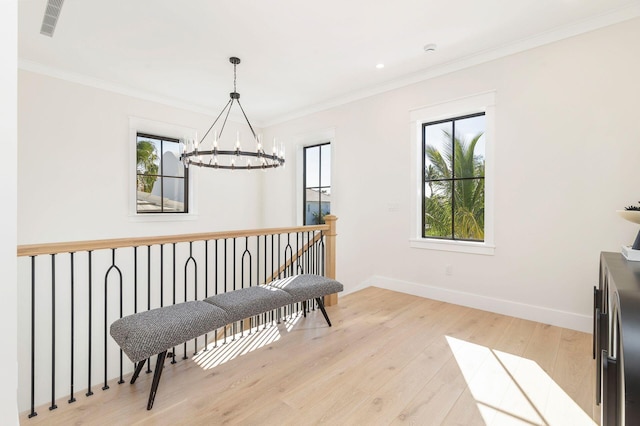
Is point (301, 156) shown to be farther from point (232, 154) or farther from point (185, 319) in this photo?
point (185, 319)

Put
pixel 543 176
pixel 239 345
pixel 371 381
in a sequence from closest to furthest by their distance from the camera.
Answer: pixel 371 381 < pixel 239 345 < pixel 543 176

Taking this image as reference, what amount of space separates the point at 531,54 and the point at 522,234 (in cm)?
179

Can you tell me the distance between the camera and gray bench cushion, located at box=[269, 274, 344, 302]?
272 centimetres

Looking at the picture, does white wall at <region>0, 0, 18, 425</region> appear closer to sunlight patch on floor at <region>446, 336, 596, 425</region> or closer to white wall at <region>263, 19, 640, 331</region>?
sunlight patch on floor at <region>446, 336, 596, 425</region>

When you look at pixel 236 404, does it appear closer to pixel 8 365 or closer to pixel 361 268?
pixel 8 365

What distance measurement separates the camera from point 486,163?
11.3 ft

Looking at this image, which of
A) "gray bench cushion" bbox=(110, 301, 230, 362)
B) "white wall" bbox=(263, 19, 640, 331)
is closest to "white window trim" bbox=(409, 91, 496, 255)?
"white wall" bbox=(263, 19, 640, 331)

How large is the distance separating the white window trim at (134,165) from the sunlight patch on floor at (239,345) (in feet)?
8.60

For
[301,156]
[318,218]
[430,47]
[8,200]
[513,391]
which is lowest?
[513,391]

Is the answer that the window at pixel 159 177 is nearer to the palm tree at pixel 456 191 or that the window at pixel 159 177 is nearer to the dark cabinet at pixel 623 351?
the palm tree at pixel 456 191

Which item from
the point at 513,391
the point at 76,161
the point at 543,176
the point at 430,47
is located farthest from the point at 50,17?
the point at 543,176

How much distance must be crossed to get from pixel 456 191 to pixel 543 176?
3.09ft

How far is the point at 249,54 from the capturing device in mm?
3504

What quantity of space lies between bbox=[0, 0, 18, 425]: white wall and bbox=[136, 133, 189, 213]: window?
4.29m
